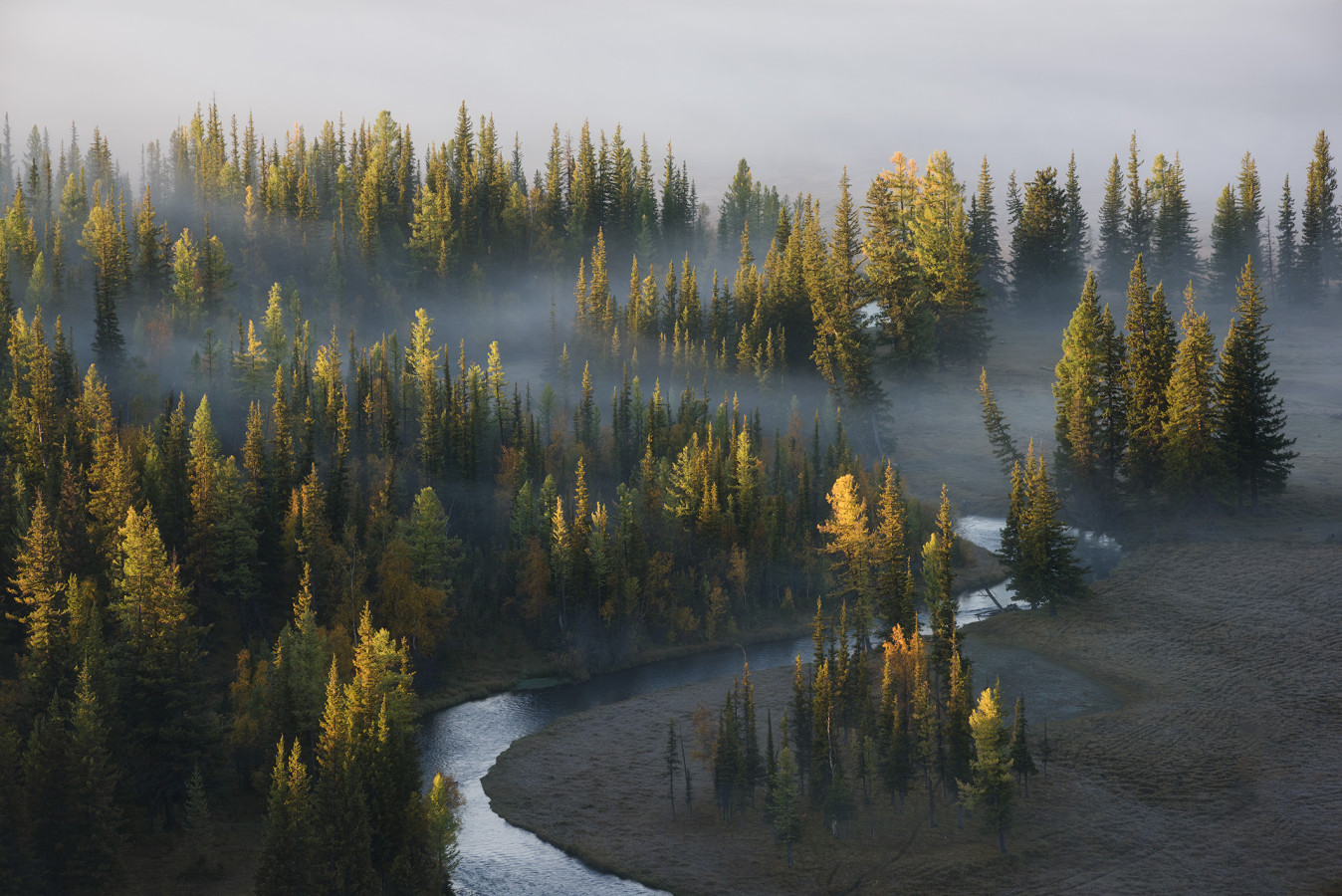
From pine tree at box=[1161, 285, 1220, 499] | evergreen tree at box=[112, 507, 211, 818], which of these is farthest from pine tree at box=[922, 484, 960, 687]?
evergreen tree at box=[112, 507, 211, 818]

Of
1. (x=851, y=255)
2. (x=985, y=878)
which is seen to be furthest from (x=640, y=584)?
(x=851, y=255)

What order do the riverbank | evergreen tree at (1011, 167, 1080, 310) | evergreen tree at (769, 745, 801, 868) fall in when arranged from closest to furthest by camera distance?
the riverbank < evergreen tree at (769, 745, 801, 868) < evergreen tree at (1011, 167, 1080, 310)

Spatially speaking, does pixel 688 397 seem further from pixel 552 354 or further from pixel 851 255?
pixel 552 354

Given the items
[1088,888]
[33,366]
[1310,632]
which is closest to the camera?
[1088,888]

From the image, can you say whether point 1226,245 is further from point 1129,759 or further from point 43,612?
point 43,612

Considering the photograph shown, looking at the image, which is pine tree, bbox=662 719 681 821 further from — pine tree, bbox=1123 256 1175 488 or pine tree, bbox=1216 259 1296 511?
pine tree, bbox=1216 259 1296 511

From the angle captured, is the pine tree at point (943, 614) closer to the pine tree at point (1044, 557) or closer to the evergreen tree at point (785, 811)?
the evergreen tree at point (785, 811)

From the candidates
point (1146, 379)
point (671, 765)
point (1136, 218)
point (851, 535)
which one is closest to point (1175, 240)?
point (1136, 218)
